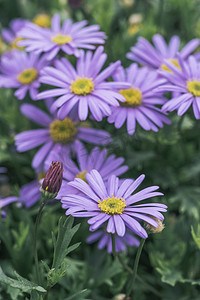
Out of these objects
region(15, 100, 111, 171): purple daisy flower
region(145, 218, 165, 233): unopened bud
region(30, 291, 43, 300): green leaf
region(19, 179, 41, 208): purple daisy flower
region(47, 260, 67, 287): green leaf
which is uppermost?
region(15, 100, 111, 171): purple daisy flower

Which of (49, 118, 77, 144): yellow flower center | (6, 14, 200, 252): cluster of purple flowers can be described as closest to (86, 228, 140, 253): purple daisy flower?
(6, 14, 200, 252): cluster of purple flowers

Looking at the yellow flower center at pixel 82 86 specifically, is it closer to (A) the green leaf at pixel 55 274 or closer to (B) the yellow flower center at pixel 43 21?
(A) the green leaf at pixel 55 274

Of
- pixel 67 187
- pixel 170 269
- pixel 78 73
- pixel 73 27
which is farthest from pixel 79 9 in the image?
pixel 170 269

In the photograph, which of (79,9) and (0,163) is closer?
(0,163)

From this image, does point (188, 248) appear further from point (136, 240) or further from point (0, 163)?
point (0, 163)

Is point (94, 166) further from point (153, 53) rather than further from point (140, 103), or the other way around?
point (153, 53)

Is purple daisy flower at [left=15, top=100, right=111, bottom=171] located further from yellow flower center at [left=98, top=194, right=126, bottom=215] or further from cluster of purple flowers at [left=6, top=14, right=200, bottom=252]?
yellow flower center at [left=98, top=194, right=126, bottom=215]

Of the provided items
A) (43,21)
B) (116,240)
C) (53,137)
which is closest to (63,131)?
(53,137)
